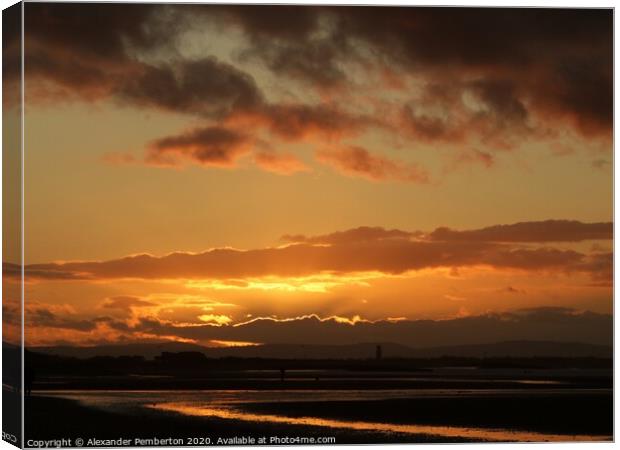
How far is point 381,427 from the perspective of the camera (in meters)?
20.3

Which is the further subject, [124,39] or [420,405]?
[420,405]

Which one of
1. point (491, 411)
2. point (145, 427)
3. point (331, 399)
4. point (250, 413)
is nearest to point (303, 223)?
point (331, 399)

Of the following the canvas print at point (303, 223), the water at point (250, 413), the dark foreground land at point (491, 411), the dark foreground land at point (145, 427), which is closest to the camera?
the dark foreground land at point (145, 427)

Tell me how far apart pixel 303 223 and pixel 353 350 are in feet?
6.26

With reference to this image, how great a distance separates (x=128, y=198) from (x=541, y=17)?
5967 mm

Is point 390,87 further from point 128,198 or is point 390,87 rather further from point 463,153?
point 128,198

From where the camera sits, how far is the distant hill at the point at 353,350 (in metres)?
20.4

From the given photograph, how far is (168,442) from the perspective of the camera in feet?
65.0

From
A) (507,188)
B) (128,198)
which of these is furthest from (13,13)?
(507,188)

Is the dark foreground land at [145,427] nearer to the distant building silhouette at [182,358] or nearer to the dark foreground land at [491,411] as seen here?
the dark foreground land at [491,411]

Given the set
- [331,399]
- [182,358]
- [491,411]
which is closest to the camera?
[182,358]

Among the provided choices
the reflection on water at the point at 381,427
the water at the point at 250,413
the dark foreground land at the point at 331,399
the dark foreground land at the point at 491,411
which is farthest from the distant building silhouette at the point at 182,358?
the dark foreground land at the point at 491,411

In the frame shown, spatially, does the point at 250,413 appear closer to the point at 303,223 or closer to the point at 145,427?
the point at 145,427

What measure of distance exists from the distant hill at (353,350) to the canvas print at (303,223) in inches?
1.3
